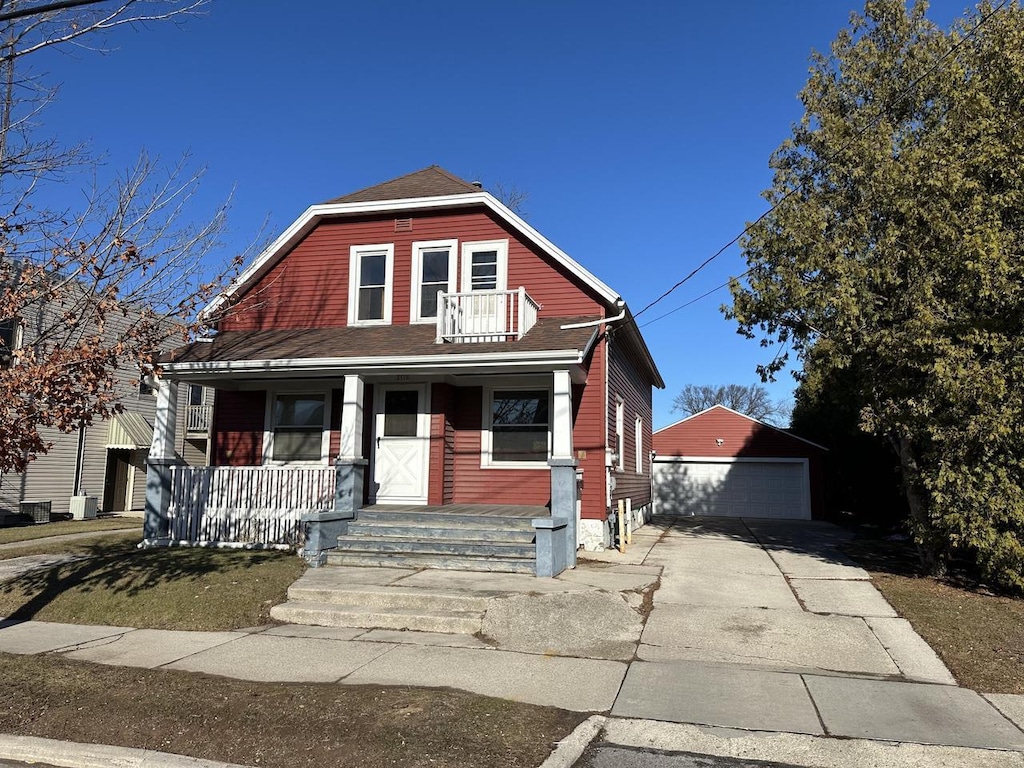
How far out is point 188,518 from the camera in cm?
1185

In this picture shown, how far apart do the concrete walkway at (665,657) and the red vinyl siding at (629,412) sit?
4.77 m

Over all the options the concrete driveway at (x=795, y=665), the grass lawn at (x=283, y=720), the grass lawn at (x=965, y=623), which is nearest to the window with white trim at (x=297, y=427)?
the concrete driveway at (x=795, y=665)

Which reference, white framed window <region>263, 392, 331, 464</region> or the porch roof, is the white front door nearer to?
the porch roof

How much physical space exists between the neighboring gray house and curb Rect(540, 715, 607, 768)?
17200mm

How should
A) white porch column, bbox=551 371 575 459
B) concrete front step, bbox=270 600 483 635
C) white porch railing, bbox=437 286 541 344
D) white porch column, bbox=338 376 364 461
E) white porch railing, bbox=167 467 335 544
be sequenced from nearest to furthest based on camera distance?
concrete front step, bbox=270 600 483 635
white porch column, bbox=551 371 575 459
white porch column, bbox=338 376 364 461
white porch railing, bbox=167 467 335 544
white porch railing, bbox=437 286 541 344

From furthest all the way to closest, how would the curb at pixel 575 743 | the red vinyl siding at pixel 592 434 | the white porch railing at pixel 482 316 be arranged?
the red vinyl siding at pixel 592 434
the white porch railing at pixel 482 316
the curb at pixel 575 743

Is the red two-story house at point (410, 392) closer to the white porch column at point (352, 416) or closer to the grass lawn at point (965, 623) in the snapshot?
the white porch column at point (352, 416)

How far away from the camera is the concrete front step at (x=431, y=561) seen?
9406 millimetres

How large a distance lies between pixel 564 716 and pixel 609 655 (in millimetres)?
1690

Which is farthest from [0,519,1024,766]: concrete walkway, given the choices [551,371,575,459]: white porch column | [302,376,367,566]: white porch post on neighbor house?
[551,371,575,459]: white porch column

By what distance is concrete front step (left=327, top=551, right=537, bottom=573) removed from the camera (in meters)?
9.41

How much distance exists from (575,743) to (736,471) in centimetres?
2203

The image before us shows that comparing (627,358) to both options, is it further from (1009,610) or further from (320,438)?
(1009,610)

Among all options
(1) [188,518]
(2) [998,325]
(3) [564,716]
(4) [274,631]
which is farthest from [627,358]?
(3) [564,716]
